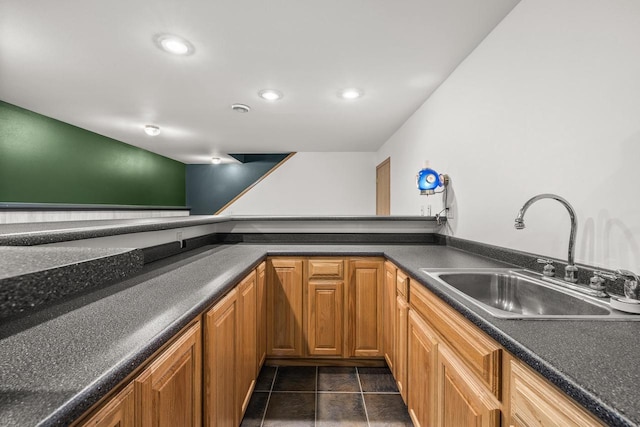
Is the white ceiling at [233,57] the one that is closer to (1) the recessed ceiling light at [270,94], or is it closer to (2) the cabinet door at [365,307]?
(1) the recessed ceiling light at [270,94]

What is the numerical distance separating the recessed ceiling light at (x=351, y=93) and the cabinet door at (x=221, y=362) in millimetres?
2068

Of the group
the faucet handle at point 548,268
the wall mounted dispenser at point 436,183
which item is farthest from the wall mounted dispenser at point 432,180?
the faucet handle at point 548,268

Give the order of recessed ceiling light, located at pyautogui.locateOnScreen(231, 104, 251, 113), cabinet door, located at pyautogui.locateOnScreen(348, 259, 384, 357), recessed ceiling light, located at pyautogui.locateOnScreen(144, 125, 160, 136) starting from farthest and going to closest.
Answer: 1. recessed ceiling light, located at pyautogui.locateOnScreen(144, 125, 160, 136)
2. recessed ceiling light, located at pyautogui.locateOnScreen(231, 104, 251, 113)
3. cabinet door, located at pyautogui.locateOnScreen(348, 259, 384, 357)

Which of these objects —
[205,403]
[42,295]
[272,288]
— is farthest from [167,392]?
[272,288]

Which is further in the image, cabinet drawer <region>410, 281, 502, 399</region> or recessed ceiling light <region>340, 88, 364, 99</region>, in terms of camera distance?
recessed ceiling light <region>340, 88, 364, 99</region>

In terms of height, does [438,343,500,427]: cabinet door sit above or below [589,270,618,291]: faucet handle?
below

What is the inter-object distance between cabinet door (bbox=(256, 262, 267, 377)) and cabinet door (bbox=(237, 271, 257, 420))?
0.27 feet

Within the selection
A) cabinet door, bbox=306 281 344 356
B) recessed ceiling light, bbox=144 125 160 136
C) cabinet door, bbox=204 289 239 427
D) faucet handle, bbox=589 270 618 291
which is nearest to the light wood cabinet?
cabinet door, bbox=306 281 344 356

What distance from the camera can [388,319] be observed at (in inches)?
80.8

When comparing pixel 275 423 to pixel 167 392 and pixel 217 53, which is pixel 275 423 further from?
pixel 217 53

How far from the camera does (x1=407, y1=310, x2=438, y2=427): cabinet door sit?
4.22 ft

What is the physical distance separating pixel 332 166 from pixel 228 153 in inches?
77.8

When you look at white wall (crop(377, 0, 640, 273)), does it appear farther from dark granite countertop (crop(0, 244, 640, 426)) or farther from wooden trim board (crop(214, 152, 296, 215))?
wooden trim board (crop(214, 152, 296, 215))

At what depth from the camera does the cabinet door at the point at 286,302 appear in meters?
2.18
